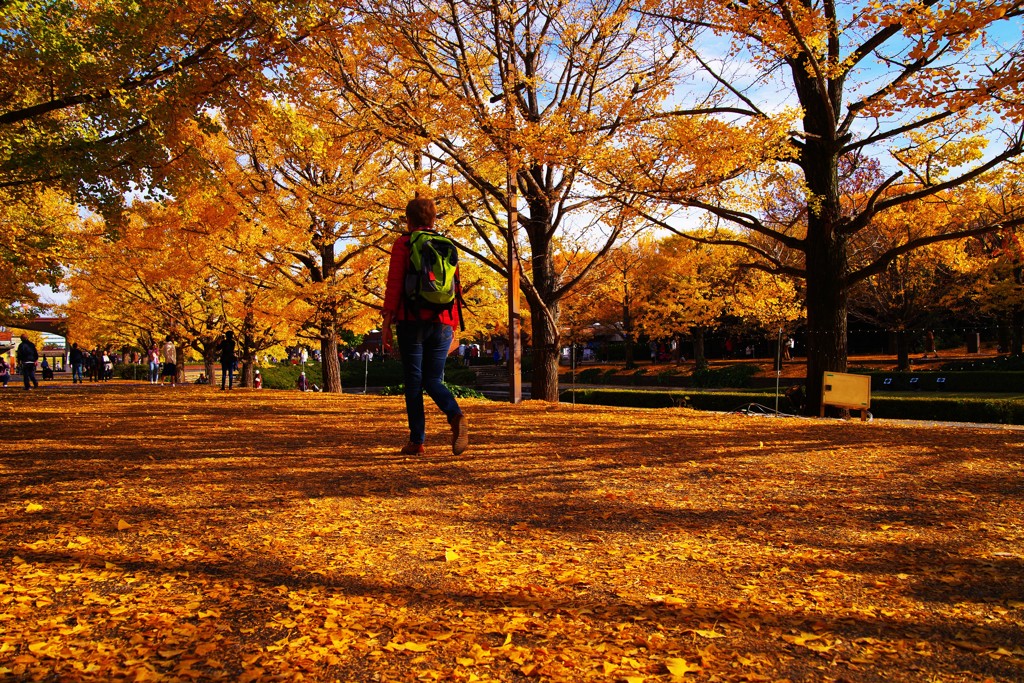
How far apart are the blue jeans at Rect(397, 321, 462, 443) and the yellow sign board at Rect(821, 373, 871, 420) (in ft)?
24.1

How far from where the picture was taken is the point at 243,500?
3.89 meters

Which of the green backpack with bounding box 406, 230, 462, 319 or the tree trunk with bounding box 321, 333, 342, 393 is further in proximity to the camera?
the tree trunk with bounding box 321, 333, 342, 393

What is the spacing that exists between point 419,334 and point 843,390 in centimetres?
787

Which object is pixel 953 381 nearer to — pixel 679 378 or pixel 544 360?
pixel 679 378

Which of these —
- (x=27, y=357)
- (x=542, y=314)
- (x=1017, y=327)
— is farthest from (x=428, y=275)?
(x=1017, y=327)

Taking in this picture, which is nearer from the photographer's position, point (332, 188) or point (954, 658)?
point (954, 658)

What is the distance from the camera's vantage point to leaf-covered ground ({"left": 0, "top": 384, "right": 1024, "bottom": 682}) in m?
2.04

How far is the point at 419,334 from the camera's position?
494 cm

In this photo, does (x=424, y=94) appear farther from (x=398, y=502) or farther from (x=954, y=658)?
(x=954, y=658)

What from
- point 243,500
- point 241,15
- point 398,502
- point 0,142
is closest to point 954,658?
point 398,502

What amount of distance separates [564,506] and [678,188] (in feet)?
21.9

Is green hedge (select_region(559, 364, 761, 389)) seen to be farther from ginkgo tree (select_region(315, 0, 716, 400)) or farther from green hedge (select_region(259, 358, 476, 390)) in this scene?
ginkgo tree (select_region(315, 0, 716, 400))

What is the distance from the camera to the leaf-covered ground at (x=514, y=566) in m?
2.04

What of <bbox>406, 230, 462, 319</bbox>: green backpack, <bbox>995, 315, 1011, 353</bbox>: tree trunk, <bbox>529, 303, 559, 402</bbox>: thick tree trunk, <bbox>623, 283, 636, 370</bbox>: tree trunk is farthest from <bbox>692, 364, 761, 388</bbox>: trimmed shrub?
<bbox>406, 230, 462, 319</bbox>: green backpack
